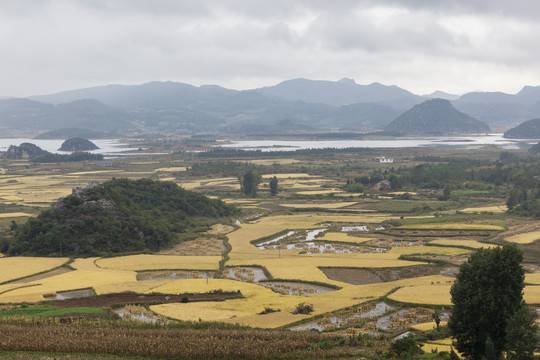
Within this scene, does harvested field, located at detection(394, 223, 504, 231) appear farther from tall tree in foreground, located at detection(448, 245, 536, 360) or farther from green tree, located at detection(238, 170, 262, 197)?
tall tree in foreground, located at detection(448, 245, 536, 360)

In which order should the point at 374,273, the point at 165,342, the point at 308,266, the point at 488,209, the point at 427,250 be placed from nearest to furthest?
the point at 165,342 → the point at 374,273 → the point at 308,266 → the point at 427,250 → the point at 488,209

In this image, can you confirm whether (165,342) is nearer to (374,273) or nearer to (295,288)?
(295,288)

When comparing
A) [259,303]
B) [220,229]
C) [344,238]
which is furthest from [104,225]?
[259,303]

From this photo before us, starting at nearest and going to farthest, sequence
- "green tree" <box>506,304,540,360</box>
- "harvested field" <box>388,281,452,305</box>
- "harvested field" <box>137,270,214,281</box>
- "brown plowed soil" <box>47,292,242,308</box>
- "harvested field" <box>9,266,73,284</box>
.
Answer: "green tree" <box>506,304,540,360</box> < "harvested field" <box>388,281,452,305</box> < "brown plowed soil" <box>47,292,242,308</box> < "harvested field" <box>9,266,73,284</box> < "harvested field" <box>137,270,214,281</box>

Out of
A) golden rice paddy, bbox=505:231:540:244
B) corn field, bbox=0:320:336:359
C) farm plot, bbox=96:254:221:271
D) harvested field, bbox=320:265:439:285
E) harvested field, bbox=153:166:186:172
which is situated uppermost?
harvested field, bbox=153:166:186:172

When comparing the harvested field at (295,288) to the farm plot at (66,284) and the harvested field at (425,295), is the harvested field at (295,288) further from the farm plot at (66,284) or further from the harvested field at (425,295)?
the farm plot at (66,284)

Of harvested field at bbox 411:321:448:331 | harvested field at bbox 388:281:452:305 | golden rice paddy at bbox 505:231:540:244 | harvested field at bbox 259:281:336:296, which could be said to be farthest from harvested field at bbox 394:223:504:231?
Result: harvested field at bbox 411:321:448:331
